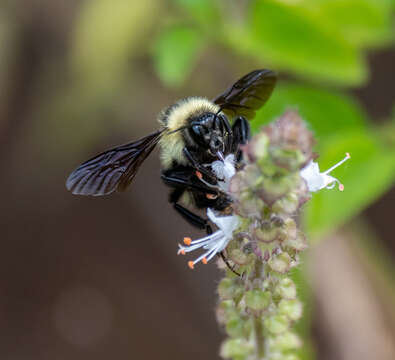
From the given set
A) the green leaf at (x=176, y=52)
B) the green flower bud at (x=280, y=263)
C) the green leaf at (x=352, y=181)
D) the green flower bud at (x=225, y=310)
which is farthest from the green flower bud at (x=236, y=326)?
the green leaf at (x=176, y=52)

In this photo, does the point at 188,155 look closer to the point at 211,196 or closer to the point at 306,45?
the point at 211,196

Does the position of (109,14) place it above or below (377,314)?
above

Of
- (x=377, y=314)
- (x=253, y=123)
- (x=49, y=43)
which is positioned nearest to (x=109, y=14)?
(x=49, y=43)

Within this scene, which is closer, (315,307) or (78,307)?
(315,307)

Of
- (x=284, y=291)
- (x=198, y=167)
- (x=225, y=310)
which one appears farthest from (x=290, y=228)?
(x=198, y=167)

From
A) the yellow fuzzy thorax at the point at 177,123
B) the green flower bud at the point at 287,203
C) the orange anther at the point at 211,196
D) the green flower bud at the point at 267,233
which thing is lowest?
the green flower bud at the point at 267,233

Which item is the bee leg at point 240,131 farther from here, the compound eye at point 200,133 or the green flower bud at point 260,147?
the green flower bud at point 260,147

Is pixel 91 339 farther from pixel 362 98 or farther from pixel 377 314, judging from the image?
pixel 362 98
